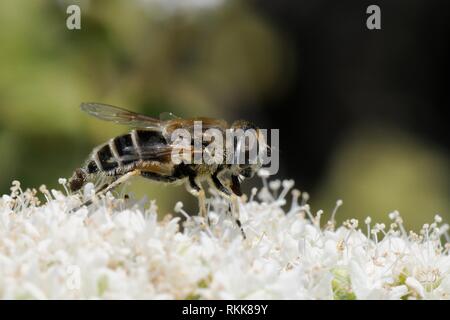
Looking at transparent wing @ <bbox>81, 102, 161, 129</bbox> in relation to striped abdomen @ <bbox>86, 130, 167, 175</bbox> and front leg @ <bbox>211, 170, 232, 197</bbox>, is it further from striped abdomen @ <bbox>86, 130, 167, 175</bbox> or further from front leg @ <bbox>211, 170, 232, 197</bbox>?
front leg @ <bbox>211, 170, 232, 197</bbox>

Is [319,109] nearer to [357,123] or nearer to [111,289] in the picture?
[357,123]

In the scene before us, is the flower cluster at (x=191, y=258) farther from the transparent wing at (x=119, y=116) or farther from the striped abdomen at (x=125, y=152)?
the transparent wing at (x=119, y=116)

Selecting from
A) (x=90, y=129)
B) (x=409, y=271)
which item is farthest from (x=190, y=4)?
(x=409, y=271)

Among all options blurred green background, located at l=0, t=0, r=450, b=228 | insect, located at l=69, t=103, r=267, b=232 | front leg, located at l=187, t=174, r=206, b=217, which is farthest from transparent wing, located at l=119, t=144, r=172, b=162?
blurred green background, located at l=0, t=0, r=450, b=228

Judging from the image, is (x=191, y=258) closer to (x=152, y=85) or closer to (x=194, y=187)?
(x=194, y=187)

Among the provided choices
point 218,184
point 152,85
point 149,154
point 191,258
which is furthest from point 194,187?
point 152,85
